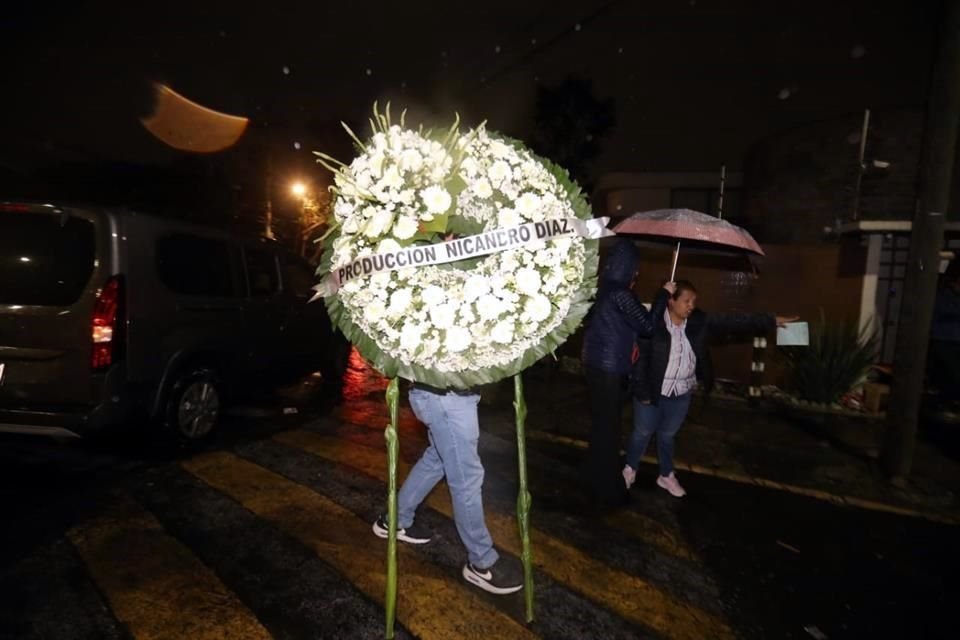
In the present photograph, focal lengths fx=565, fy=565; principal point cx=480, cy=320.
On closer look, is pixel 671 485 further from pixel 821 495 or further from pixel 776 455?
pixel 776 455

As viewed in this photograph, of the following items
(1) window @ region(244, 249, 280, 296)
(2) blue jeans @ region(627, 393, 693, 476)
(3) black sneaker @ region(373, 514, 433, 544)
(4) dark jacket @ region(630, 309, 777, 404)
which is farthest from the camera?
(1) window @ region(244, 249, 280, 296)

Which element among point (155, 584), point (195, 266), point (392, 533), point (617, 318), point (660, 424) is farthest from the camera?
point (195, 266)

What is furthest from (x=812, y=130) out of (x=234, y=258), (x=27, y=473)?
(x=27, y=473)

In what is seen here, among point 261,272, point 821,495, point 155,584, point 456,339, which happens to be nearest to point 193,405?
point 261,272

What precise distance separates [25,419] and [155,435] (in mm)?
1028

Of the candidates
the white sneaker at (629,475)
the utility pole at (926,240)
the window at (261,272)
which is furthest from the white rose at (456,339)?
the utility pole at (926,240)

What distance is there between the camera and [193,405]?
528cm

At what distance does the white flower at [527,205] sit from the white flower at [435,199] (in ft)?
1.15

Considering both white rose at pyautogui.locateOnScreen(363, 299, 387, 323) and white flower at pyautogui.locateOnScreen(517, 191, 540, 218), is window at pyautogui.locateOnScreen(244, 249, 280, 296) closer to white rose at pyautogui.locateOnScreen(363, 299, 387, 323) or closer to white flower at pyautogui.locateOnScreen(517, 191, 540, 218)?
white rose at pyautogui.locateOnScreen(363, 299, 387, 323)

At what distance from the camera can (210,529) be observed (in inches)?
146

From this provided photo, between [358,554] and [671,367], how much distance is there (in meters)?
2.62

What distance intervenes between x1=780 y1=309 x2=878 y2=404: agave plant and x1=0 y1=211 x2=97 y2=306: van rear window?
8407 mm

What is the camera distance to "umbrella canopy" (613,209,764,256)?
4215 mm

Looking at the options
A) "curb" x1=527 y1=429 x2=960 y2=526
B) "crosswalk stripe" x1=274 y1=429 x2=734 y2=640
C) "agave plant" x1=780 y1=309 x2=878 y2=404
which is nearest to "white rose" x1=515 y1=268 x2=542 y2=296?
"crosswalk stripe" x1=274 y1=429 x2=734 y2=640
